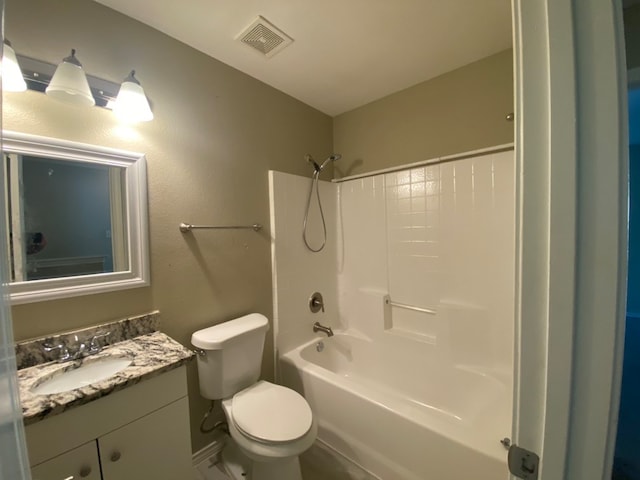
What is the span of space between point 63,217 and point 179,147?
2.07ft

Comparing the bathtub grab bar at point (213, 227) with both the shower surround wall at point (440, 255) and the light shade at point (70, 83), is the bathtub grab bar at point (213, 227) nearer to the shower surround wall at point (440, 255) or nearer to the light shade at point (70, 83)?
the light shade at point (70, 83)

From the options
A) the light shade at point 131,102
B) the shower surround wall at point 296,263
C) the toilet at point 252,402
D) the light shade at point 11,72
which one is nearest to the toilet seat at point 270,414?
the toilet at point 252,402

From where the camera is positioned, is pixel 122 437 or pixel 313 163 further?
pixel 313 163

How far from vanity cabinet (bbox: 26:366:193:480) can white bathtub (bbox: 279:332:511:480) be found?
797mm

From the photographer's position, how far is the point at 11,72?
97cm

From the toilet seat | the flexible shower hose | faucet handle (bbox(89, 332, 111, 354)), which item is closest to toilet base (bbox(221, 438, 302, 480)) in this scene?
the toilet seat

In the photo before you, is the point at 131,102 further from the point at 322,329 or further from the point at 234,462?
the point at 234,462

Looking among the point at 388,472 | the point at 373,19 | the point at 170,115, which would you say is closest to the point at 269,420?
the point at 388,472

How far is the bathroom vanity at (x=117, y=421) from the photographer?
83 centimetres

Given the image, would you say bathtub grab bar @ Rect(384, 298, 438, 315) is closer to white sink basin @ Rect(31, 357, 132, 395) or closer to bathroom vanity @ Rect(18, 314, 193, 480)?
bathroom vanity @ Rect(18, 314, 193, 480)

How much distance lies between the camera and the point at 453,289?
187 cm

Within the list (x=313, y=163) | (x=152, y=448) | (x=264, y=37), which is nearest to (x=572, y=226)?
(x=152, y=448)

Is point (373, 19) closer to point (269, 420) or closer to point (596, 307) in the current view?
point (596, 307)

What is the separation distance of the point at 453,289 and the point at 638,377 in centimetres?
126
